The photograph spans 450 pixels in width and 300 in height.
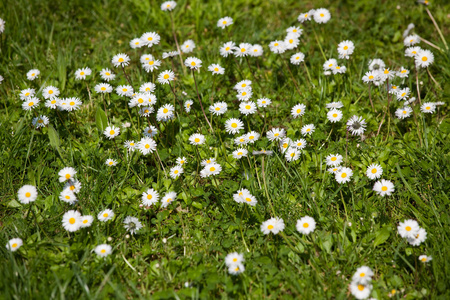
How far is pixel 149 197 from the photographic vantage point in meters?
2.84

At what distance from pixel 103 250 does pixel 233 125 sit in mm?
1446

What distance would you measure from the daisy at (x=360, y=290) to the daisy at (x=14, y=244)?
2.04 m

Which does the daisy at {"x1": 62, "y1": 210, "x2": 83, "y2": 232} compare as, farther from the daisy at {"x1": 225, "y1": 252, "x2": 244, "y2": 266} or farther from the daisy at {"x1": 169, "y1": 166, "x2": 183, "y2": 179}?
the daisy at {"x1": 225, "y1": 252, "x2": 244, "y2": 266}

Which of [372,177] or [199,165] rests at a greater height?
[199,165]

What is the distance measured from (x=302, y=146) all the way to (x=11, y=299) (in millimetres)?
2216

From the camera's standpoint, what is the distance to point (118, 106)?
372 cm

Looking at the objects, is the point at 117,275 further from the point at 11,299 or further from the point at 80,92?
the point at 80,92

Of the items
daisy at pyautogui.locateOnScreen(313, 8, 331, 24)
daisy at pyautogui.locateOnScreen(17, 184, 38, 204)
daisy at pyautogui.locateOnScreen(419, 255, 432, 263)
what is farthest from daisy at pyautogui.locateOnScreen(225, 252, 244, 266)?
daisy at pyautogui.locateOnScreen(313, 8, 331, 24)

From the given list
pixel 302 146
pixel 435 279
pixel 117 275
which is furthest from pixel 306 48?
pixel 117 275

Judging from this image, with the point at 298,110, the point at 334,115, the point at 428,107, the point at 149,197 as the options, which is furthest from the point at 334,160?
the point at 149,197

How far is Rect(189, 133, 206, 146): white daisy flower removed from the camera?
10.1ft

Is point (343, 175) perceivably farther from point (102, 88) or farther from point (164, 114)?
point (102, 88)

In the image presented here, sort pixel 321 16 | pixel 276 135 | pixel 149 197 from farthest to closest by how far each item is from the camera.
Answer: pixel 321 16, pixel 276 135, pixel 149 197

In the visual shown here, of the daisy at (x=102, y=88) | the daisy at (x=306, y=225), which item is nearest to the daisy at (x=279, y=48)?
the daisy at (x=102, y=88)
